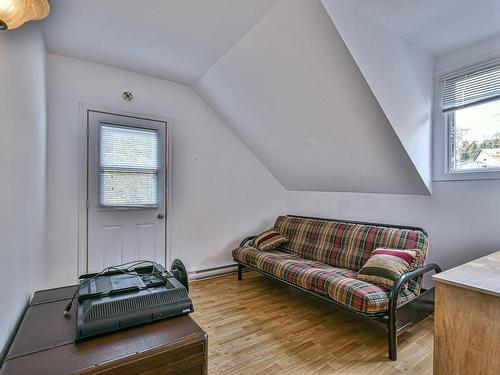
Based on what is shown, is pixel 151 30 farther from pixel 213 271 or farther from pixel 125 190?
pixel 213 271

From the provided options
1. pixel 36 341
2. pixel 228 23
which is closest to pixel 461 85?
pixel 228 23

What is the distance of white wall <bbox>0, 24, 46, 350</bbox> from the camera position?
1.06m

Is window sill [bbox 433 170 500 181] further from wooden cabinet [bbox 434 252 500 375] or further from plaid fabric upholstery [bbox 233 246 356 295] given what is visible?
plaid fabric upholstery [bbox 233 246 356 295]

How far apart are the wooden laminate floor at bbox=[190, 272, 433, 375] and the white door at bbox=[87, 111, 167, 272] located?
0.96m

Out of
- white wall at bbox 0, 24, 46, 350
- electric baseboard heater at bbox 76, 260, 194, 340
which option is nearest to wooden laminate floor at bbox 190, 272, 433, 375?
electric baseboard heater at bbox 76, 260, 194, 340

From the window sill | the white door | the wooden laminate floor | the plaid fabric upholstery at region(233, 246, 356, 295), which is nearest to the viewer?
the wooden laminate floor

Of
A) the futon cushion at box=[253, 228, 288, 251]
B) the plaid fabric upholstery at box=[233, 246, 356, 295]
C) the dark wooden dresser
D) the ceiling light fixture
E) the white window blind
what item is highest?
the white window blind

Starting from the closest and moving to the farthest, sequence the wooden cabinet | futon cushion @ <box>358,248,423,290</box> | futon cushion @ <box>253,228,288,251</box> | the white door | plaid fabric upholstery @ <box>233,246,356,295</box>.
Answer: the wooden cabinet
futon cushion @ <box>358,248,423,290</box>
plaid fabric upholstery @ <box>233,246,356,295</box>
the white door
futon cushion @ <box>253,228,288,251</box>

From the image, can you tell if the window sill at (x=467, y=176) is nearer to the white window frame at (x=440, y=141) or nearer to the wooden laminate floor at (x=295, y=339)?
the white window frame at (x=440, y=141)

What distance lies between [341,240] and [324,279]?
83 centimetres

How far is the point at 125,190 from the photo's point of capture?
2980 millimetres

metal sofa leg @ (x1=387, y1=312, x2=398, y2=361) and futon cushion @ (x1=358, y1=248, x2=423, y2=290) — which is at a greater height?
futon cushion @ (x1=358, y1=248, x2=423, y2=290)

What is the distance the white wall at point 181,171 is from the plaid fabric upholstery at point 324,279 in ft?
2.03

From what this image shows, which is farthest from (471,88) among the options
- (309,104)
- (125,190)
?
(125,190)
